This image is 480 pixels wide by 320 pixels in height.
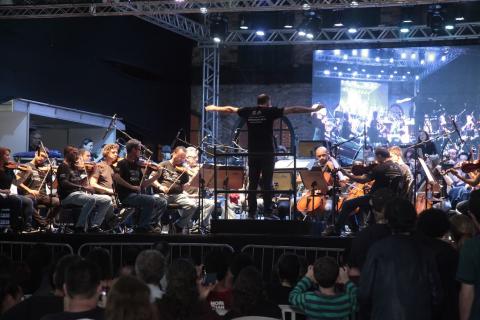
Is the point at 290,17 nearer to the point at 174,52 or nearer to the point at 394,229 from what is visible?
the point at 174,52

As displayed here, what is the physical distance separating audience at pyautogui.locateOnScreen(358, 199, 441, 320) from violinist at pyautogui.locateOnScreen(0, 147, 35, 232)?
24.5 feet

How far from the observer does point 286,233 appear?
9.62 m

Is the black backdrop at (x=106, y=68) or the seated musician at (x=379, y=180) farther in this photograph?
the black backdrop at (x=106, y=68)

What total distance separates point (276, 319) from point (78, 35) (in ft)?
49.8

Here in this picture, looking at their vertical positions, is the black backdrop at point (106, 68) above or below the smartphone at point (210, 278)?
above

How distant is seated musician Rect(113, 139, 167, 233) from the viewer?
11.1 metres

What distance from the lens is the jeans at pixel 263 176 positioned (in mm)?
10039

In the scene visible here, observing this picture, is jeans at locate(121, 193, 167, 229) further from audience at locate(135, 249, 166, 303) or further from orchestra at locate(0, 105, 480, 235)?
audience at locate(135, 249, 166, 303)

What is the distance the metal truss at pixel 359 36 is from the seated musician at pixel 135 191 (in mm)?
10087

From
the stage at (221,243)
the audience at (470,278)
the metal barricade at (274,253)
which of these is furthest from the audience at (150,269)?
the metal barricade at (274,253)

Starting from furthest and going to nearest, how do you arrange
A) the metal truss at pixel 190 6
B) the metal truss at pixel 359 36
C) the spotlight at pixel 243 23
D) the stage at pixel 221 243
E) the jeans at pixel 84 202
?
the spotlight at pixel 243 23
the metal truss at pixel 359 36
the metal truss at pixel 190 6
the jeans at pixel 84 202
the stage at pixel 221 243

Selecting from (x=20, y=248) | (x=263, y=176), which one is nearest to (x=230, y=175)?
(x=263, y=176)

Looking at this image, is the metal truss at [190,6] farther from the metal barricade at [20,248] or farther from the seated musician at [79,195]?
the metal barricade at [20,248]

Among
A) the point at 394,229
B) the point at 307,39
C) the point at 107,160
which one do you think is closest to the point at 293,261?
the point at 394,229
